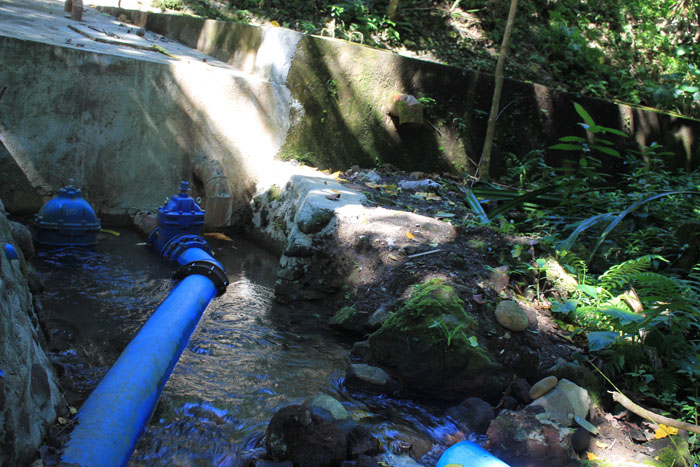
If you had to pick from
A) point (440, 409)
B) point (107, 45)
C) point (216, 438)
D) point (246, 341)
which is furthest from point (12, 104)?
point (440, 409)

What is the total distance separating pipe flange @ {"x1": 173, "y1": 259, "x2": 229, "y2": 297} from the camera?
4.26m

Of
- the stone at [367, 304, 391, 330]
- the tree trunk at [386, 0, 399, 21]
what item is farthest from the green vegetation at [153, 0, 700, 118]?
the stone at [367, 304, 391, 330]

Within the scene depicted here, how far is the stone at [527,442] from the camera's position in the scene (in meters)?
2.65

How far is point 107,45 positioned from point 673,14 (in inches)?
388

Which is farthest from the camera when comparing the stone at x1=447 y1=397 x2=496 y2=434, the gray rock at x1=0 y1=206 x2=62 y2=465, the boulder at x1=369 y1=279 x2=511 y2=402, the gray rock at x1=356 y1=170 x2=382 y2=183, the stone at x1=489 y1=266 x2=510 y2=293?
the gray rock at x1=356 y1=170 x2=382 y2=183

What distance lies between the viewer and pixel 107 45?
6613mm

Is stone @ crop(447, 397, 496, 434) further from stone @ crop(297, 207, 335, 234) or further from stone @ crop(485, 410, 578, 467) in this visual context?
stone @ crop(297, 207, 335, 234)

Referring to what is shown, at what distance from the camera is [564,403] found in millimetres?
3006

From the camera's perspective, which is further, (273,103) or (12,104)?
(273,103)

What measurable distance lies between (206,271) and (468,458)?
2.55m

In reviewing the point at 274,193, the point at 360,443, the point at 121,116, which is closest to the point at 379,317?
the point at 360,443

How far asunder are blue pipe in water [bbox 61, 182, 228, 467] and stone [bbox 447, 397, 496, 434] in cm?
163

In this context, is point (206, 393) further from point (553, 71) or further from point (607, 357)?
point (553, 71)

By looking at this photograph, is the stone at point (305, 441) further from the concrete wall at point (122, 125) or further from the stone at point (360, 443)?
the concrete wall at point (122, 125)
